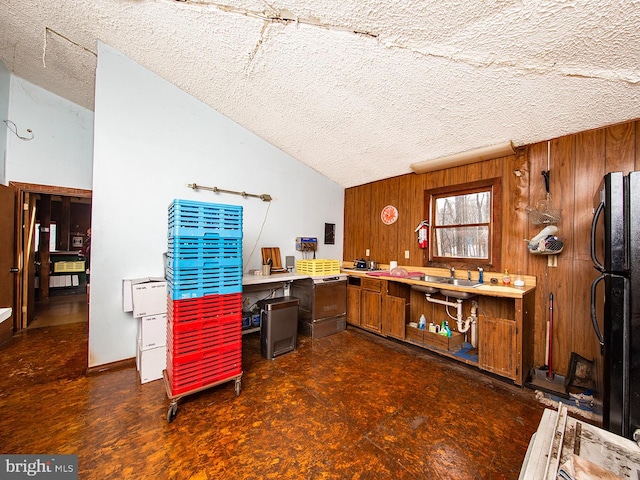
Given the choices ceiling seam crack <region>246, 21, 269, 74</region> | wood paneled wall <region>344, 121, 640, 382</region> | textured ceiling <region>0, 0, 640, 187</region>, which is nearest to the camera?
textured ceiling <region>0, 0, 640, 187</region>

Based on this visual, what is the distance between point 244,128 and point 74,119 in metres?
2.59

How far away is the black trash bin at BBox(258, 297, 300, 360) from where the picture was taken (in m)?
2.85

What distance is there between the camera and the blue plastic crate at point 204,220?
6.15ft

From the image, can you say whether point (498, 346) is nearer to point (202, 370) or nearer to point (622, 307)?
point (622, 307)

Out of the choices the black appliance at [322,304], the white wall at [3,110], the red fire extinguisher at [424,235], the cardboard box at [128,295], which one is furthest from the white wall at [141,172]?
the red fire extinguisher at [424,235]

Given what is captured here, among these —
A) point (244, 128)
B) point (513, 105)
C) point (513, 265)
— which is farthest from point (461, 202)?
point (244, 128)

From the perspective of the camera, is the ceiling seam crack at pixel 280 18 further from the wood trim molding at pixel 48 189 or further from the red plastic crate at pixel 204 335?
the wood trim molding at pixel 48 189

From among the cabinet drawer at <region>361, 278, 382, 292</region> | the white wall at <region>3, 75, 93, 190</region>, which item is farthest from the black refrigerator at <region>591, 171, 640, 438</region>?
the white wall at <region>3, 75, 93, 190</region>

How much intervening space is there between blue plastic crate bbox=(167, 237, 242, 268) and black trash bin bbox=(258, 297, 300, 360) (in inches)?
37.9

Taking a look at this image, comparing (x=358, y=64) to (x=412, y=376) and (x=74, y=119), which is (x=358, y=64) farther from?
(x=74, y=119)

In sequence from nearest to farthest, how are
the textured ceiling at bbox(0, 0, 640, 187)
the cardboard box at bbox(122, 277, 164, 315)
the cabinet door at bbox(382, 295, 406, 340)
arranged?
the textured ceiling at bbox(0, 0, 640, 187) < the cardboard box at bbox(122, 277, 164, 315) < the cabinet door at bbox(382, 295, 406, 340)

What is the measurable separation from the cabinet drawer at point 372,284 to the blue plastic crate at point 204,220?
7.13 feet

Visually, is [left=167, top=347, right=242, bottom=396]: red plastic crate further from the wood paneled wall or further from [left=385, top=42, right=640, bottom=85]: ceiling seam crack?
the wood paneled wall

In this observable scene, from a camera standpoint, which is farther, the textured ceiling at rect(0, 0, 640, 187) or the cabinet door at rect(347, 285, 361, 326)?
the cabinet door at rect(347, 285, 361, 326)
